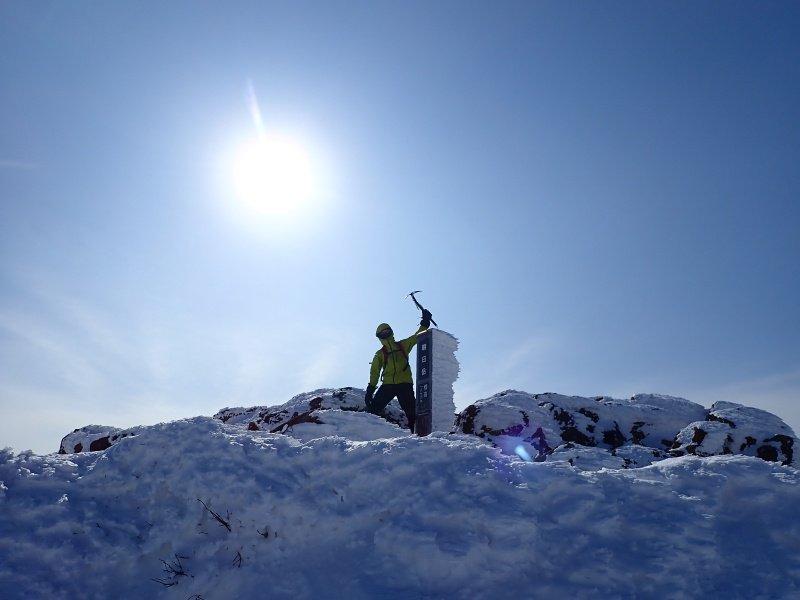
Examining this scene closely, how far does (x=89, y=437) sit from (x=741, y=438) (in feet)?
44.1

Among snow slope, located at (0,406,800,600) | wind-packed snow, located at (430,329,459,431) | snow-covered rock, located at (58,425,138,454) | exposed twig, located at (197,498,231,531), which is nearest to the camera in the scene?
snow slope, located at (0,406,800,600)

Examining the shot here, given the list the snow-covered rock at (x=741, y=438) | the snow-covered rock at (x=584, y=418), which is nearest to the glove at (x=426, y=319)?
the snow-covered rock at (x=584, y=418)

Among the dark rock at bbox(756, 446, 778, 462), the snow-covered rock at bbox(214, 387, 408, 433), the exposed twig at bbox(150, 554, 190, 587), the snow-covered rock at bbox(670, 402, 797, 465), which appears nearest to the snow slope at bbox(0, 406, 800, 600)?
the exposed twig at bbox(150, 554, 190, 587)

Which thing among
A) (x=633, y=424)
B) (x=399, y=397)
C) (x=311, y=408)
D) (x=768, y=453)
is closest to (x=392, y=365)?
(x=399, y=397)

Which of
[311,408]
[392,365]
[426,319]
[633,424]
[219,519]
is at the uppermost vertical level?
[426,319]

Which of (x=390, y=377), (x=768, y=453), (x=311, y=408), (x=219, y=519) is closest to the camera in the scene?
(x=219, y=519)

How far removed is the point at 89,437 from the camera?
11578mm

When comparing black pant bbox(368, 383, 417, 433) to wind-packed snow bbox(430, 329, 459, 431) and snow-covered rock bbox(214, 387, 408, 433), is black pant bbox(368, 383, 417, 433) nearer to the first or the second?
snow-covered rock bbox(214, 387, 408, 433)

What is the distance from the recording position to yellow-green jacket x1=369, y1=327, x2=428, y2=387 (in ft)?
35.1

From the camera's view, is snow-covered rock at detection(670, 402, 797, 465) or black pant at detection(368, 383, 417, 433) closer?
snow-covered rock at detection(670, 402, 797, 465)

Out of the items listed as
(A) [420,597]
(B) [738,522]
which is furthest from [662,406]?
(A) [420,597]

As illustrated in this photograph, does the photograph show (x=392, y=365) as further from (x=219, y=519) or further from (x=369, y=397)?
(x=219, y=519)

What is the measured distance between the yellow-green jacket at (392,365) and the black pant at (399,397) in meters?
0.12

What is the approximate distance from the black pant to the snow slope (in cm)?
612
